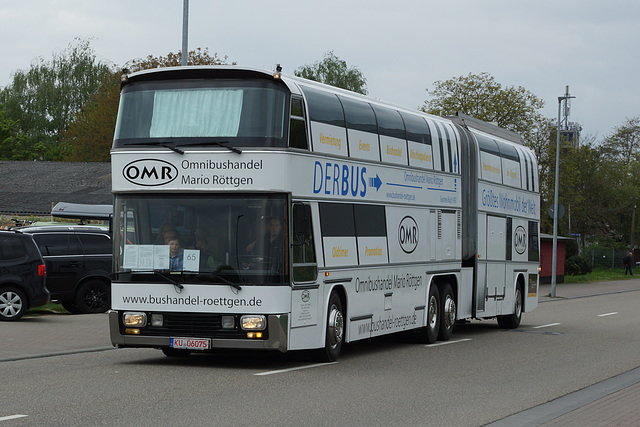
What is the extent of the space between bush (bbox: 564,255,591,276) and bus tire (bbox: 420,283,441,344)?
42535 millimetres

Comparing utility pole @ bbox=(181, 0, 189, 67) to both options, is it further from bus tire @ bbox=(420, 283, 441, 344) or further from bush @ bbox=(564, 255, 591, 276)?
bush @ bbox=(564, 255, 591, 276)

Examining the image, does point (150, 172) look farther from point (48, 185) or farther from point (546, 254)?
point (48, 185)

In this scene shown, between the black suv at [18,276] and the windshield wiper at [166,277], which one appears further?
the black suv at [18,276]

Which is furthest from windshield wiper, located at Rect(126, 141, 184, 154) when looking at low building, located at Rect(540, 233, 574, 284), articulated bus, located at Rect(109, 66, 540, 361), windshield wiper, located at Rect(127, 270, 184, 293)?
low building, located at Rect(540, 233, 574, 284)

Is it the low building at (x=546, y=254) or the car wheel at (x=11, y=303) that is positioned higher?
the low building at (x=546, y=254)

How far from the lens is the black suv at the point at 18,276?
2027 cm

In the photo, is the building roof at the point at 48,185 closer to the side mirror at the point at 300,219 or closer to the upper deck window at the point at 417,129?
the upper deck window at the point at 417,129

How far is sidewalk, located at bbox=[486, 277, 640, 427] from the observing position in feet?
30.6

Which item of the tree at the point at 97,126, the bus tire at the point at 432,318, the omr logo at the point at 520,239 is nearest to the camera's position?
the bus tire at the point at 432,318

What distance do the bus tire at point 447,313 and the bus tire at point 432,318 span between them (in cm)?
15

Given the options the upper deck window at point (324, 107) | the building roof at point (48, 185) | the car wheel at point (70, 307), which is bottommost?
the car wheel at point (70, 307)

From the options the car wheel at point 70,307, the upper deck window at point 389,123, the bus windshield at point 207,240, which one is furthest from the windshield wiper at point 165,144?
the car wheel at point 70,307

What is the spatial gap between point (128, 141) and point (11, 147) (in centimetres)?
7309

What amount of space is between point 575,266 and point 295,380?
50.0 m
